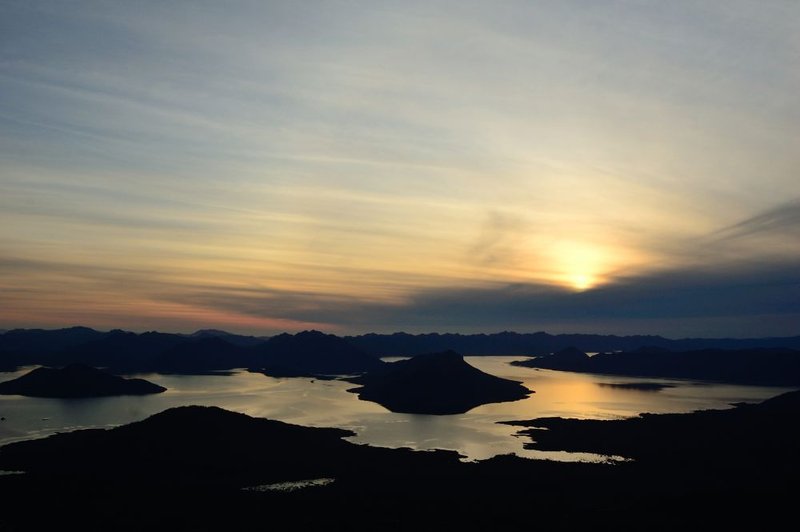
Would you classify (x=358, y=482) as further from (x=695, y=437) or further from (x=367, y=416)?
(x=367, y=416)

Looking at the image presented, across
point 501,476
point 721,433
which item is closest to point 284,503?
point 501,476

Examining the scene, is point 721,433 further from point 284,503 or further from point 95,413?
point 95,413

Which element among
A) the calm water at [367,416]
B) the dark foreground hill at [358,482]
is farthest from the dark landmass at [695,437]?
the calm water at [367,416]

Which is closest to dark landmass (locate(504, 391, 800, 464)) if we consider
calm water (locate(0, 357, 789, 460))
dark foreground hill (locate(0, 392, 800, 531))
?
dark foreground hill (locate(0, 392, 800, 531))

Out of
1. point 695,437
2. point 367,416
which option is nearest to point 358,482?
point 695,437

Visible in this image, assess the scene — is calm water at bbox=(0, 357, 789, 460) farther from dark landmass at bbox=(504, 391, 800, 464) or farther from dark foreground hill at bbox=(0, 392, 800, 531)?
dark foreground hill at bbox=(0, 392, 800, 531)

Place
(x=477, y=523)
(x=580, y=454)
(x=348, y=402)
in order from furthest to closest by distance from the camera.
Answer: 1. (x=348, y=402)
2. (x=580, y=454)
3. (x=477, y=523)

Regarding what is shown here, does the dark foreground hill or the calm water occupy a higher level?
the dark foreground hill

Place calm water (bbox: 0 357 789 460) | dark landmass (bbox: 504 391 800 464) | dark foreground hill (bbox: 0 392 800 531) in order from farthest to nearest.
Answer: calm water (bbox: 0 357 789 460) < dark landmass (bbox: 504 391 800 464) < dark foreground hill (bbox: 0 392 800 531)
